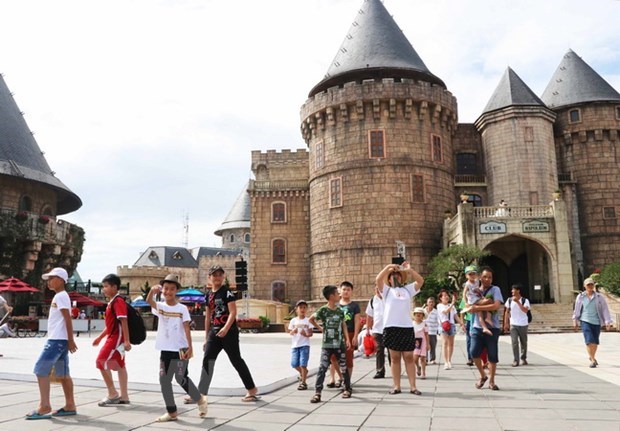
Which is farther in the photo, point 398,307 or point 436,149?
point 436,149

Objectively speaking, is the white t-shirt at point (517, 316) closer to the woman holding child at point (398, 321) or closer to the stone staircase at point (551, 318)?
the woman holding child at point (398, 321)

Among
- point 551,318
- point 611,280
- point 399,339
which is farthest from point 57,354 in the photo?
point 611,280

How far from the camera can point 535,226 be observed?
27.1m

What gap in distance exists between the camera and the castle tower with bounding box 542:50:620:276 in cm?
3384

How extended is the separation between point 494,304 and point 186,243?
81.6 m

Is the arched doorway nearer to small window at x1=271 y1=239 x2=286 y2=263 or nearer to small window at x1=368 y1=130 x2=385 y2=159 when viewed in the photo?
small window at x1=368 y1=130 x2=385 y2=159

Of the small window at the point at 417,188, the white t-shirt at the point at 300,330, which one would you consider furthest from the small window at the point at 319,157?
the white t-shirt at the point at 300,330

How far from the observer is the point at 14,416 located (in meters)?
5.79

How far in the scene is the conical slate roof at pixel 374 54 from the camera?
33250 mm

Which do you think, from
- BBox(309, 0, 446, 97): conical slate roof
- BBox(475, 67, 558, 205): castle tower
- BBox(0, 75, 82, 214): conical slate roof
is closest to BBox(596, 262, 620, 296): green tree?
BBox(475, 67, 558, 205): castle tower

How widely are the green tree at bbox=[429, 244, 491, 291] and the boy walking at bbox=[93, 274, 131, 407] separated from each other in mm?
20786

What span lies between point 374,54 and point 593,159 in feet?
49.7

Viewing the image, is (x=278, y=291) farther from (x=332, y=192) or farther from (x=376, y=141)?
(x=376, y=141)

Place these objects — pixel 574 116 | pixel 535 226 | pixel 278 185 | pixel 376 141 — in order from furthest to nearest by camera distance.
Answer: pixel 278 185 < pixel 574 116 < pixel 376 141 < pixel 535 226
